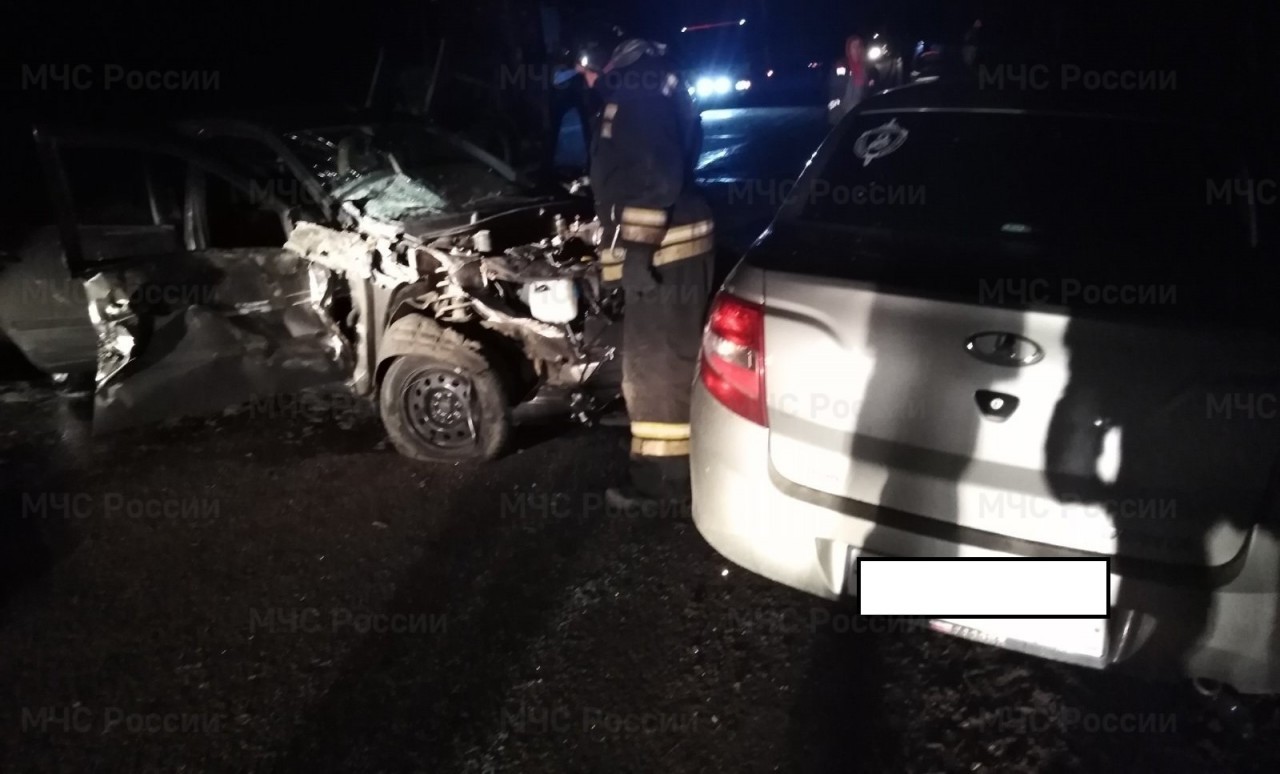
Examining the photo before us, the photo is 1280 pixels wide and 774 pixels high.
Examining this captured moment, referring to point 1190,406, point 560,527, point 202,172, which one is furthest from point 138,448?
point 1190,406

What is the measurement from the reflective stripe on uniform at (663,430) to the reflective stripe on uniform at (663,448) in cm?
2

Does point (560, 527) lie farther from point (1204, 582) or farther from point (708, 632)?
point (1204, 582)

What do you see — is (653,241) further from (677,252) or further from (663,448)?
(663,448)

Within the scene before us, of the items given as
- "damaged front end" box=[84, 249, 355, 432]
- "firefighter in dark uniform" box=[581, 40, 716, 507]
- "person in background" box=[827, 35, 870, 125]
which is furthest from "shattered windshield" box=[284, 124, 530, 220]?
"person in background" box=[827, 35, 870, 125]

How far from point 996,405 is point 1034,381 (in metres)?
0.10

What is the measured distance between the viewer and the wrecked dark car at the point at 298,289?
4125 mm

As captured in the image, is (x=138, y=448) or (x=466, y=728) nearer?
(x=466, y=728)

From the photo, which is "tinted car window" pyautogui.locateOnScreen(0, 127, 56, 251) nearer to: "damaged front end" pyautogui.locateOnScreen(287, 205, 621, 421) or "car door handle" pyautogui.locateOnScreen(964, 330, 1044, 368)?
"damaged front end" pyautogui.locateOnScreen(287, 205, 621, 421)

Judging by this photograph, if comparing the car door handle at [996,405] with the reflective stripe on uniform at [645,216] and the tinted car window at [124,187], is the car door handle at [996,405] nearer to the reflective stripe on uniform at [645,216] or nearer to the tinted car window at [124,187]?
the reflective stripe on uniform at [645,216]

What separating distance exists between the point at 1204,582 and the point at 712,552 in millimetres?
1732

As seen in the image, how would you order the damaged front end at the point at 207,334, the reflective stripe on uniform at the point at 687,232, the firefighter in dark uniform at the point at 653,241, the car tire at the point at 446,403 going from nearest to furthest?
the firefighter in dark uniform at the point at 653,241, the reflective stripe on uniform at the point at 687,232, the car tire at the point at 446,403, the damaged front end at the point at 207,334

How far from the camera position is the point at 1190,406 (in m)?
2.02

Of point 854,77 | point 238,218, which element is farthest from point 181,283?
point 854,77

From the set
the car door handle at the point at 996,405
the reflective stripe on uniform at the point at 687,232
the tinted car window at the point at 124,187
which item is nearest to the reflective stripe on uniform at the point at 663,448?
the reflective stripe on uniform at the point at 687,232
